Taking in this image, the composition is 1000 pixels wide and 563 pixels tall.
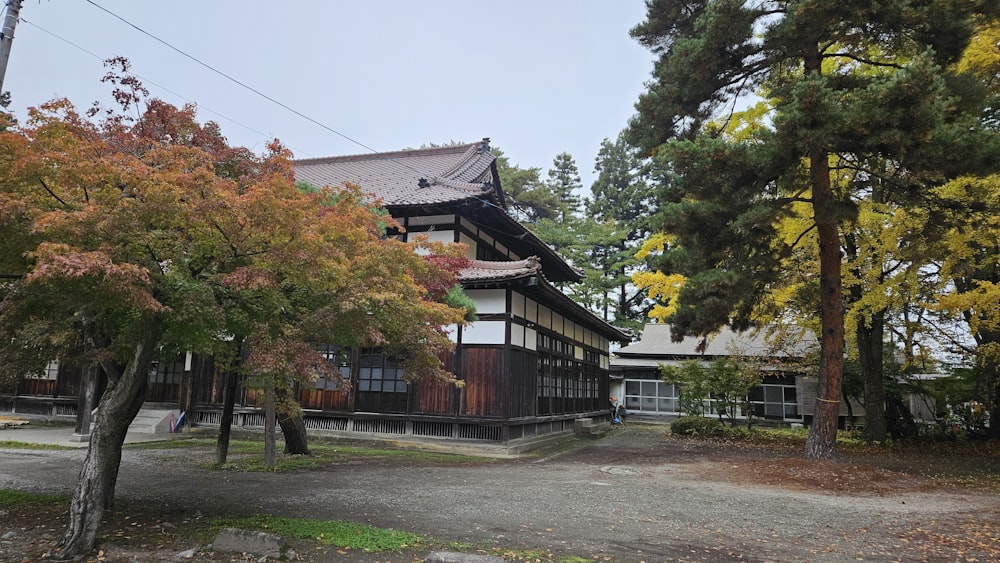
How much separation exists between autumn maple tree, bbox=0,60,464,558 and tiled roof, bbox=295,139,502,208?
886cm

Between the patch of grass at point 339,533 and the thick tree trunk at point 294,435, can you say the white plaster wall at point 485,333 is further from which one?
the patch of grass at point 339,533

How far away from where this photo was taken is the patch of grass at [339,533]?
5.35m

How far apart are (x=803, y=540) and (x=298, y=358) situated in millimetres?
5617

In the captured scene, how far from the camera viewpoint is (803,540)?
606 cm

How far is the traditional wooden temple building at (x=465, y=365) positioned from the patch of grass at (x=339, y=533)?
500 centimetres

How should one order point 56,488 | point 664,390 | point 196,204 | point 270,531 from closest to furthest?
point 196,204, point 270,531, point 56,488, point 664,390

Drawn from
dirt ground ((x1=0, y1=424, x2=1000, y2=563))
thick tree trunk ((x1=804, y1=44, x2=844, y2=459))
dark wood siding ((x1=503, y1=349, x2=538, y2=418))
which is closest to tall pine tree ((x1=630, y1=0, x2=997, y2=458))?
thick tree trunk ((x1=804, y1=44, x2=844, y2=459))

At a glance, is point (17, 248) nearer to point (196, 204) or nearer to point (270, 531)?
point (196, 204)

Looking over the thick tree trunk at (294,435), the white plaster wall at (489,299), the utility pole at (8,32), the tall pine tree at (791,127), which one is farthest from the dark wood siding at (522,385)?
the utility pole at (8,32)

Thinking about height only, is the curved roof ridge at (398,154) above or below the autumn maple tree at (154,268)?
above

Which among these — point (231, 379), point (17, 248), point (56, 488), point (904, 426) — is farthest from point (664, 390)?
point (17, 248)

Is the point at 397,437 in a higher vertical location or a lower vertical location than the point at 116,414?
Result: lower

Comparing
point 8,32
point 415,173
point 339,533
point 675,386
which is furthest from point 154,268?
point 675,386

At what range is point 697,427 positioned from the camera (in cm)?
2005
